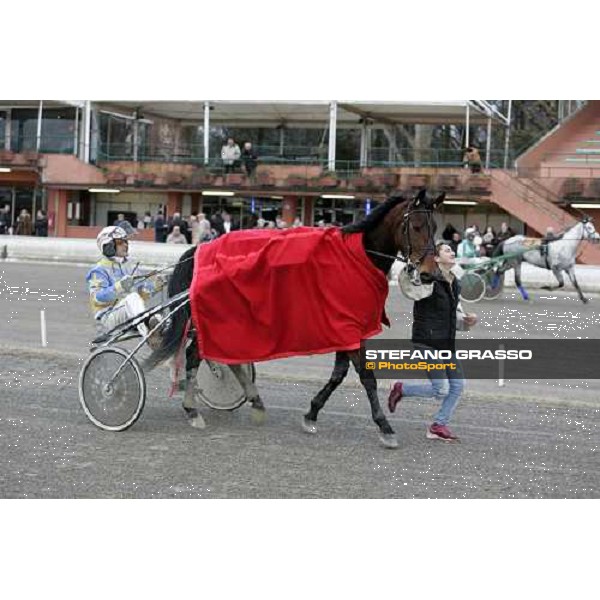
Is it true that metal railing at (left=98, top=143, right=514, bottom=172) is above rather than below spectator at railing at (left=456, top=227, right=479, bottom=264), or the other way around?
above

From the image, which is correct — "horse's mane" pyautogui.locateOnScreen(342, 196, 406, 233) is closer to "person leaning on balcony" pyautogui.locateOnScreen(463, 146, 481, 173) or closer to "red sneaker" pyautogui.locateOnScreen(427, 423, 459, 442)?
"red sneaker" pyautogui.locateOnScreen(427, 423, 459, 442)

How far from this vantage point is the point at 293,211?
114ft

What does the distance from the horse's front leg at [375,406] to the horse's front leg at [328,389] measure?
0.42ft

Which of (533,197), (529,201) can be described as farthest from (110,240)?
(533,197)

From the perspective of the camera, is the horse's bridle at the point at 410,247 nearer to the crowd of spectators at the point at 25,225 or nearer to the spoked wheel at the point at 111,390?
the spoked wheel at the point at 111,390

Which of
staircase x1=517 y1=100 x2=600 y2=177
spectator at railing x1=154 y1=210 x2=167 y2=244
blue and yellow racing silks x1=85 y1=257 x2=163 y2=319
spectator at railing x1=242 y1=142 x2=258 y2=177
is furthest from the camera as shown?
spectator at railing x1=242 y1=142 x2=258 y2=177

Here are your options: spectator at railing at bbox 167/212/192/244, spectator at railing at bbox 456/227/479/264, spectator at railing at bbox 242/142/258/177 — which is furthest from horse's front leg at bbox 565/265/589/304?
spectator at railing at bbox 242/142/258/177

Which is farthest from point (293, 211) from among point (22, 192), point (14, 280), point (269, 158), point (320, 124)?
point (14, 280)

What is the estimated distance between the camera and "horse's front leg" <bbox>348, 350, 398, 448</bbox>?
25.7 feet

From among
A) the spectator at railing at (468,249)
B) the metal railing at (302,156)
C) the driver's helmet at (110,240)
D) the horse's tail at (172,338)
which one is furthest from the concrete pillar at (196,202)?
the horse's tail at (172,338)

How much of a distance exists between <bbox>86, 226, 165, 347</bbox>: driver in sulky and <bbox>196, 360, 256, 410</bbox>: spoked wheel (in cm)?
65

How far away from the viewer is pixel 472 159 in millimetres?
29609

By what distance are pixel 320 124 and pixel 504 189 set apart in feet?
32.4

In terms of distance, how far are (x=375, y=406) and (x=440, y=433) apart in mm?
671
